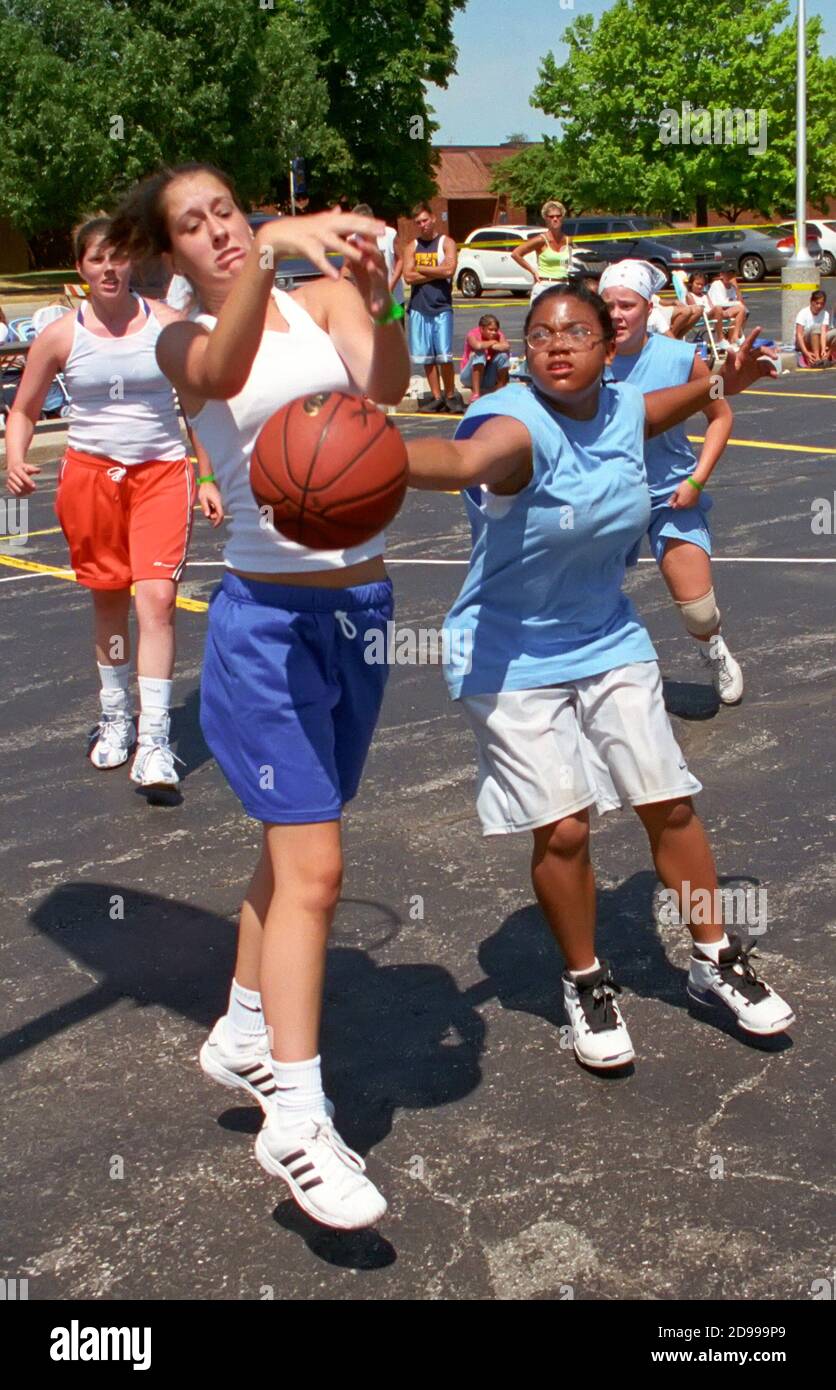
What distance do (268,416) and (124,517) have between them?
3109 mm

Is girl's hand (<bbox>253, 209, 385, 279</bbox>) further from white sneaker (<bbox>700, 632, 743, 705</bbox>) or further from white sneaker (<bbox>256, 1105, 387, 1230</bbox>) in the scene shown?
white sneaker (<bbox>700, 632, 743, 705</bbox>)

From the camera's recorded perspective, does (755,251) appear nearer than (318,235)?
No

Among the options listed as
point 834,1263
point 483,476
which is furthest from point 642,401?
point 834,1263

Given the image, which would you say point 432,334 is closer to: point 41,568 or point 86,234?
point 41,568

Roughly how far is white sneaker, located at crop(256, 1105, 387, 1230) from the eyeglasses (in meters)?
1.79

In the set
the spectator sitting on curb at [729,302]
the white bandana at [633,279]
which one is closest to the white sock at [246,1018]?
the white bandana at [633,279]

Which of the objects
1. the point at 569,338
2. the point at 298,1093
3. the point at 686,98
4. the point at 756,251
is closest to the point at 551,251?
the point at 569,338

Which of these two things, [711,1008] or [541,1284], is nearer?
[541,1284]

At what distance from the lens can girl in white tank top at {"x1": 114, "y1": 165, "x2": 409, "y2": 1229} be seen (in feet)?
10.5

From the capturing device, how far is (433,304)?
17.6 metres
